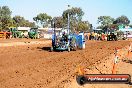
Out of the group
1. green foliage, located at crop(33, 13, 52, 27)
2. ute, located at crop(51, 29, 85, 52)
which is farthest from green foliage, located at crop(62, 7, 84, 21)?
ute, located at crop(51, 29, 85, 52)

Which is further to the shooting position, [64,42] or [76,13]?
[76,13]

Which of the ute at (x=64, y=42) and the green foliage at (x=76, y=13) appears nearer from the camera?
the ute at (x=64, y=42)

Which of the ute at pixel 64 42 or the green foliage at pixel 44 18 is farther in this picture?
→ the green foliage at pixel 44 18

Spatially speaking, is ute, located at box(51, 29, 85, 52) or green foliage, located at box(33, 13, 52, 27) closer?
ute, located at box(51, 29, 85, 52)

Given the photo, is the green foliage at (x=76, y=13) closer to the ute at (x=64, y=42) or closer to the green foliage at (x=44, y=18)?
the green foliage at (x=44, y=18)

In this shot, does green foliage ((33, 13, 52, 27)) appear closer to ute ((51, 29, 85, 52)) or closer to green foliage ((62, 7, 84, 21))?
green foliage ((62, 7, 84, 21))

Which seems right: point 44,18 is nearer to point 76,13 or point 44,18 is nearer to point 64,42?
point 76,13

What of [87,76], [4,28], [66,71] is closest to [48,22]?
[4,28]

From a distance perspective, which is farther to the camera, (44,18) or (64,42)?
(44,18)

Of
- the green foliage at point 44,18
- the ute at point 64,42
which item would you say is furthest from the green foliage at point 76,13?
the ute at point 64,42

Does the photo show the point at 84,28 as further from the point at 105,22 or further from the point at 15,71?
the point at 15,71

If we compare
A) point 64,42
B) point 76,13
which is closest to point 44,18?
point 76,13

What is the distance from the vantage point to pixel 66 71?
12.2m

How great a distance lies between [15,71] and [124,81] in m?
9.43
